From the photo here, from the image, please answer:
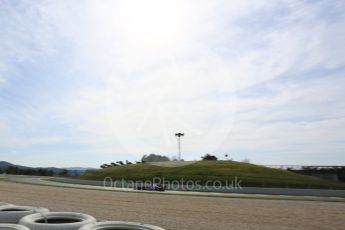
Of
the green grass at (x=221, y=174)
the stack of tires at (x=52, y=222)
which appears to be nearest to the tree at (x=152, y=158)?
the green grass at (x=221, y=174)

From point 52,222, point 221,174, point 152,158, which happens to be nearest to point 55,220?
point 52,222

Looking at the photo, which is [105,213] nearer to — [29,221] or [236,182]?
[29,221]

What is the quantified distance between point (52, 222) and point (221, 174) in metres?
51.2

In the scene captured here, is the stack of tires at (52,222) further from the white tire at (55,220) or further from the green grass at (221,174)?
the green grass at (221,174)

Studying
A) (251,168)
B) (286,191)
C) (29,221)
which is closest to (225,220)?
(29,221)

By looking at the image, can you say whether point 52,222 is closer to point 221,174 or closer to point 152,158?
point 221,174

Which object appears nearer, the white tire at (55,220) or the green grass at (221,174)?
the white tire at (55,220)

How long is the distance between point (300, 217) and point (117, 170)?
61.1 m

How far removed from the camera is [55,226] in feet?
28.9

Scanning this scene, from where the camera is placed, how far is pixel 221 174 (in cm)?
6041

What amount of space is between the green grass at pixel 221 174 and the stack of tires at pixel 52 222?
144 feet

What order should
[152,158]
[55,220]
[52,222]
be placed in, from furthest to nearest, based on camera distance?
[152,158] → [55,220] → [52,222]

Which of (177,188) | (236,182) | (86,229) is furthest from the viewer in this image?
(236,182)

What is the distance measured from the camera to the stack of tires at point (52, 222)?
8797 mm
